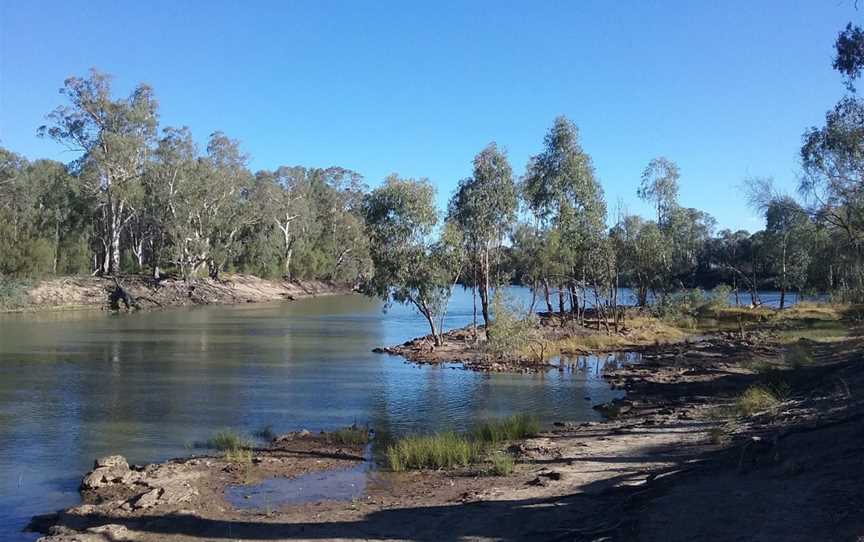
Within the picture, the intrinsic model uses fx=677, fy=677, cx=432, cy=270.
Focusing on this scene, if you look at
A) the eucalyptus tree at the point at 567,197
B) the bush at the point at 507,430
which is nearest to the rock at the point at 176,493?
the bush at the point at 507,430

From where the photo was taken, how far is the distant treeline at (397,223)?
34031 millimetres

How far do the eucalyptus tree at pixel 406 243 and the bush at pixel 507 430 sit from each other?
17424mm

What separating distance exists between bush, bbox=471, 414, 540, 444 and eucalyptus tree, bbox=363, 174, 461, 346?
1742cm

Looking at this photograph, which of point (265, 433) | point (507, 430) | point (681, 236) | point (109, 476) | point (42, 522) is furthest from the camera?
point (681, 236)

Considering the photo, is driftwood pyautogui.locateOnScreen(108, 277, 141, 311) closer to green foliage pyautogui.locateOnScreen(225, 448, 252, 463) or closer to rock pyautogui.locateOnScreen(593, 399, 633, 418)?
green foliage pyautogui.locateOnScreen(225, 448, 252, 463)

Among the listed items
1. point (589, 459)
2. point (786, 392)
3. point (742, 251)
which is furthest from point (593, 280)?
point (742, 251)

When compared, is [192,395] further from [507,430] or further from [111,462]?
[507,430]

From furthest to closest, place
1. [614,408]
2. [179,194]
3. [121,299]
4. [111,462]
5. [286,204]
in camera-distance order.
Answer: [286,204]
[179,194]
[121,299]
[614,408]
[111,462]

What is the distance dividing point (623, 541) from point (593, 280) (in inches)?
1484

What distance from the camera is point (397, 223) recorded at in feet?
109

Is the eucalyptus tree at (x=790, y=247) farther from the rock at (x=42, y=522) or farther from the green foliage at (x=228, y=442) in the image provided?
the rock at (x=42, y=522)

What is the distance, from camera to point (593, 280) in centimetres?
4422

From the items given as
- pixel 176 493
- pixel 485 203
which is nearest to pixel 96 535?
pixel 176 493

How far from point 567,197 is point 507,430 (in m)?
30.8
